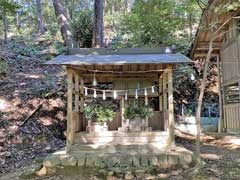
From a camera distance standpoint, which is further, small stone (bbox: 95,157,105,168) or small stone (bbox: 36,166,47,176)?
small stone (bbox: 95,157,105,168)

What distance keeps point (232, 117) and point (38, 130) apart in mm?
6684

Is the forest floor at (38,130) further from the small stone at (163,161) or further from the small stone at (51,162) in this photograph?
the small stone at (51,162)

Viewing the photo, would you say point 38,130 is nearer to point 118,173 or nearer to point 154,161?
point 118,173

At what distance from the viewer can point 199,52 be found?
1277cm

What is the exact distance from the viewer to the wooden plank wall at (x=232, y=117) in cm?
1054

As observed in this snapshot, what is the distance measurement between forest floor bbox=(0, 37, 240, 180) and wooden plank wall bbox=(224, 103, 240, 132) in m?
0.50

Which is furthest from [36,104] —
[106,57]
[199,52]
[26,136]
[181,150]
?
[199,52]

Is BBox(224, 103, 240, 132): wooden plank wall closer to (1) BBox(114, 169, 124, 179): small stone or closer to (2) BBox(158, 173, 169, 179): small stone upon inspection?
(2) BBox(158, 173, 169, 179): small stone

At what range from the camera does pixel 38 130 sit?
9797 mm

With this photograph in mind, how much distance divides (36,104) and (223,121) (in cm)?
704

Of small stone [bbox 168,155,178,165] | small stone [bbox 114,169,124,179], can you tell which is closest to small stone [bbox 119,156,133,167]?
small stone [bbox 114,169,124,179]

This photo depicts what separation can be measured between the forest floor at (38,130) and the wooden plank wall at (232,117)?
0.50 metres

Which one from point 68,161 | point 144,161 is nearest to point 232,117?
point 144,161

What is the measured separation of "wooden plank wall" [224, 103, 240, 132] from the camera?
1054 centimetres
